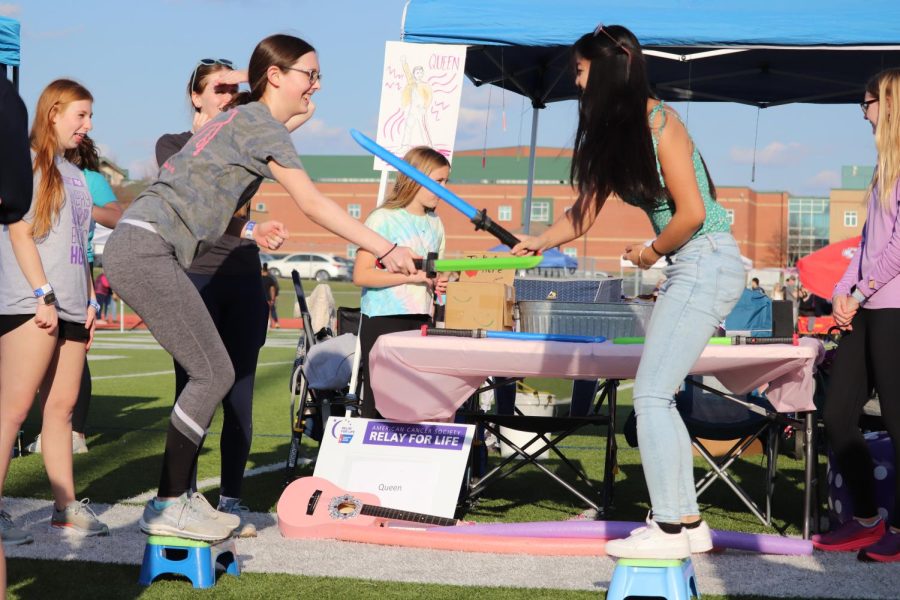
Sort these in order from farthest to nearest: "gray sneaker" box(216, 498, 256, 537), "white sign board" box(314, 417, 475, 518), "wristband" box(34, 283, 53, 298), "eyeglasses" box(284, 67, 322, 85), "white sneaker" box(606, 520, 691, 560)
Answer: "white sign board" box(314, 417, 475, 518) < "gray sneaker" box(216, 498, 256, 537) < "wristband" box(34, 283, 53, 298) < "eyeglasses" box(284, 67, 322, 85) < "white sneaker" box(606, 520, 691, 560)

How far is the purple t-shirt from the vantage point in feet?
15.4

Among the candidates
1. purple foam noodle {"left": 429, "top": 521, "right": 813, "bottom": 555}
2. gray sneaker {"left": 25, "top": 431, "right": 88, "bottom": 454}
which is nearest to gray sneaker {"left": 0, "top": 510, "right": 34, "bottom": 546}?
purple foam noodle {"left": 429, "top": 521, "right": 813, "bottom": 555}

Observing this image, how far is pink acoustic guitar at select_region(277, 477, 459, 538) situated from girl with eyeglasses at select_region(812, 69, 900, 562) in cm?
182

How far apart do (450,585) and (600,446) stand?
4.86 m

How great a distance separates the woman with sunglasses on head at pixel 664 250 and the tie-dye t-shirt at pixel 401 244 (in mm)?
2036

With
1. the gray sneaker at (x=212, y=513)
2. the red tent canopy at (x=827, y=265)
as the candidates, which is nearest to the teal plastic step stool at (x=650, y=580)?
the gray sneaker at (x=212, y=513)

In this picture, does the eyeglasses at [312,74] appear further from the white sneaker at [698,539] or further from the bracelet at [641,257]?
the white sneaker at [698,539]

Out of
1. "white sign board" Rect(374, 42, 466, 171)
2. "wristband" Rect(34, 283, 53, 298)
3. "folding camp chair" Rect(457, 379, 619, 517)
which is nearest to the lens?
"wristband" Rect(34, 283, 53, 298)

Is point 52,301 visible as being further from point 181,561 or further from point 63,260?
point 181,561

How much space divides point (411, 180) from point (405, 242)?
0.33 m

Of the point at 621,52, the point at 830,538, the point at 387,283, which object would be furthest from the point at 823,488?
→ the point at 621,52

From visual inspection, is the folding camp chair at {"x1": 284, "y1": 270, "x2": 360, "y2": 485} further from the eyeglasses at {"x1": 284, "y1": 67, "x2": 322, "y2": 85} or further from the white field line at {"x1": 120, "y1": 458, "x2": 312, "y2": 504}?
the eyeglasses at {"x1": 284, "y1": 67, "x2": 322, "y2": 85}

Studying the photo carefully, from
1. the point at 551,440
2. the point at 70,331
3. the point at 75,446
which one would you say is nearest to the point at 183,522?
the point at 70,331

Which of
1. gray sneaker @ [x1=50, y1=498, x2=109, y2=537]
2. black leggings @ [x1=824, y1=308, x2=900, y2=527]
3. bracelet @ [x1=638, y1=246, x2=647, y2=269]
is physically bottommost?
gray sneaker @ [x1=50, y1=498, x2=109, y2=537]
